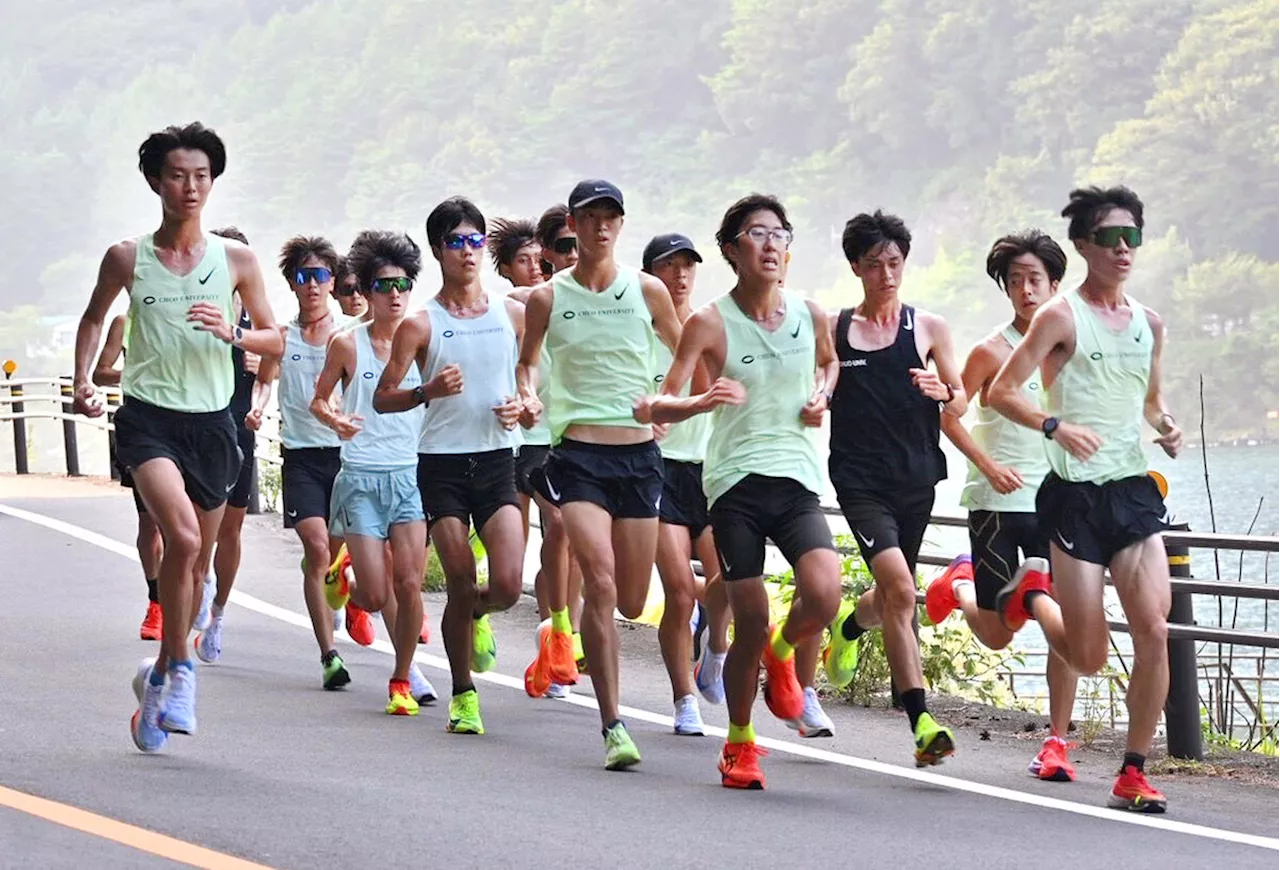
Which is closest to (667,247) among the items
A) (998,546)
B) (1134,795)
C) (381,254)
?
(381,254)

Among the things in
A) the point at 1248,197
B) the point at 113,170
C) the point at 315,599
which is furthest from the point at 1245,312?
the point at 315,599

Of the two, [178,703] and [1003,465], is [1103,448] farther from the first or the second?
[178,703]

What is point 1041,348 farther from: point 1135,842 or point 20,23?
point 20,23

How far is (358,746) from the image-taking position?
387 inches

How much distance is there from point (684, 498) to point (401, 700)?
163 centimetres

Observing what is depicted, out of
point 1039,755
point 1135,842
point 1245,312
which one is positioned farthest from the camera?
point 1245,312

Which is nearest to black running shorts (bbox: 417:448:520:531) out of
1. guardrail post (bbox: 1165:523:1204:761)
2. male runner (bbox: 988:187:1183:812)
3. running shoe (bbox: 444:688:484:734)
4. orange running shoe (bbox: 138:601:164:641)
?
running shoe (bbox: 444:688:484:734)

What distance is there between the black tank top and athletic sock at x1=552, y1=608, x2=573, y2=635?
1959 mm

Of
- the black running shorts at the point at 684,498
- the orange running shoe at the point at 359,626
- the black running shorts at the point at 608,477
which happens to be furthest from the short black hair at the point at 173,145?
the orange running shoe at the point at 359,626

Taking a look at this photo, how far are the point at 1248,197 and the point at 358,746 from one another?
88.2m

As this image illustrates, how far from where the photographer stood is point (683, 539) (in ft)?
36.6

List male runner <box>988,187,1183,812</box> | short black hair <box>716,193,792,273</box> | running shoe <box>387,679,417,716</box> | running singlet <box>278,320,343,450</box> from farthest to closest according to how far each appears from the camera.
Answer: running singlet <box>278,320,343,450</box> < running shoe <box>387,679,417,716</box> < short black hair <box>716,193,792,273</box> < male runner <box>988,187,1183,812</box>

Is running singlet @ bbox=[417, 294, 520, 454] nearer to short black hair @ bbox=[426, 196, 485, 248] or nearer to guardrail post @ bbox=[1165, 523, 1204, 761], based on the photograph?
short black hair @ bbox=[426, 196, 485, 248]

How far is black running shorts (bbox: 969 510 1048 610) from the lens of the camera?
33.7 feet
